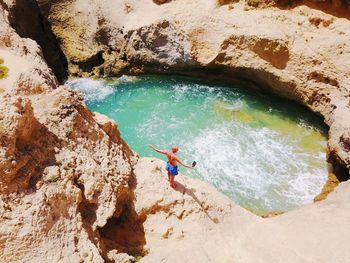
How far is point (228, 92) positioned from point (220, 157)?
516 centimetres

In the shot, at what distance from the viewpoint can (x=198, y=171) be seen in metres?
15.1

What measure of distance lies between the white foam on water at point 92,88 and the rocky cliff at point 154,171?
12.8 feet

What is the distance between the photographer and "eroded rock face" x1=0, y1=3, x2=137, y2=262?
7.17 metres

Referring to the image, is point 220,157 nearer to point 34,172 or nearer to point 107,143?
point 107,143

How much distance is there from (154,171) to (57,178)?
329cm

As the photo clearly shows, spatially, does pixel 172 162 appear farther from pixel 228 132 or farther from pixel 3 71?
pixel 228 132

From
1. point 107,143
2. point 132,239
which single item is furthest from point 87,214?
point 107,143

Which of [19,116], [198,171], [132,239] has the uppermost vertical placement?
[19,116]

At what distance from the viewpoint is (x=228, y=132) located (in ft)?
56.0

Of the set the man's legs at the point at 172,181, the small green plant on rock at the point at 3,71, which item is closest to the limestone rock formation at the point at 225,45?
the man's legs at the point at 172,181

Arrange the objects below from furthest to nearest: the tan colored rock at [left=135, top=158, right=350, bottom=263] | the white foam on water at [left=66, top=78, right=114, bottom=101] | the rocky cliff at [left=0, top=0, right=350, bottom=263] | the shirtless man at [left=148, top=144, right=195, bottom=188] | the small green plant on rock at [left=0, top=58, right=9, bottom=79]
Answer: the white foam on water at [left=66, top=78, right=114, bottom=101] < the small green plant on rock at [left=0, top=58, right=9, bottom=79] < the shirtless man at [left=148, top=144, right=195, bottom=188] < the tan colored rock at [left=135, top=158, right=350, bottom=263] < the rocky cliff at [left=0, top=0, right=350, bottom=263]

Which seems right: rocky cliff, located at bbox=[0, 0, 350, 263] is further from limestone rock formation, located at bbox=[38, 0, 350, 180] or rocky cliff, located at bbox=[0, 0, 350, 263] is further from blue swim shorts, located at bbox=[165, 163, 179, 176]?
blue swim shorts, located at bbox=[165, 163, 179, 176]

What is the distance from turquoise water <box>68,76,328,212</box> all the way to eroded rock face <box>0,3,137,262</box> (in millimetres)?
5715

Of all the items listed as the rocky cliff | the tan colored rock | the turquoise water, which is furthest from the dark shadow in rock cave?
the turquoise water
